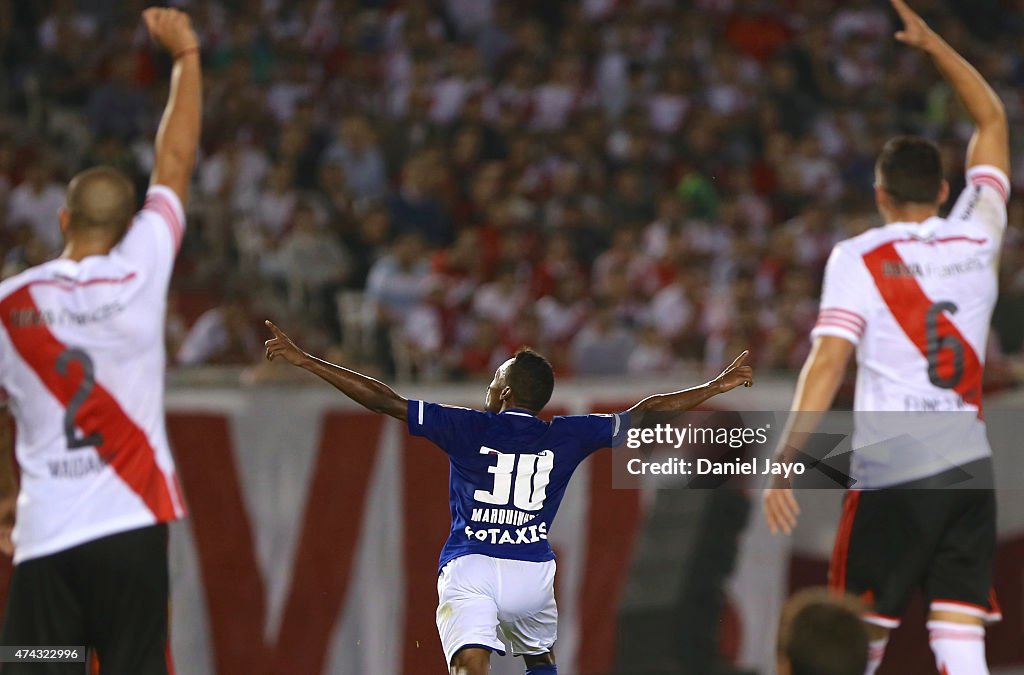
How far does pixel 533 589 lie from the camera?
5.38 meters

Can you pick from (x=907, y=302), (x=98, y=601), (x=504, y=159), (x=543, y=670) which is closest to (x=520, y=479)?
(x=543, y=670)

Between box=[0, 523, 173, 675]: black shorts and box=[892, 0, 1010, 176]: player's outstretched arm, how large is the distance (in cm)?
380

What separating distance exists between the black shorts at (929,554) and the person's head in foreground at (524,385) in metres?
1.44

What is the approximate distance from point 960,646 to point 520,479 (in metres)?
1.85

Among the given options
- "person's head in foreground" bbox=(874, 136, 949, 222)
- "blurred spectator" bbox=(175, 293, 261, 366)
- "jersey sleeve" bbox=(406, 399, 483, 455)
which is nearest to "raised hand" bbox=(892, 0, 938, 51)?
"person's head in foreground" bbox=(874, 136, 949, 222)

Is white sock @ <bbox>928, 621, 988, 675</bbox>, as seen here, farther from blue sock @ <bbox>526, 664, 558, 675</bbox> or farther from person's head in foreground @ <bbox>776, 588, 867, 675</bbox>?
person's head in foreground @ <bbox>776, 588, 867, 675</bbox>

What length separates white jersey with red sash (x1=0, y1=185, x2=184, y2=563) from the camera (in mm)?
4352

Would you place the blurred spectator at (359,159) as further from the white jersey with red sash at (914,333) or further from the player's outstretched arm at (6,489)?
the player's outstretched arm at (6,489)

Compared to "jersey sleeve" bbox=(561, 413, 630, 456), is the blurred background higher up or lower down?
higher up

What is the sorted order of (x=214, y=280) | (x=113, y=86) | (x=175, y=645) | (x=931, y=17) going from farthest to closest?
(x=931, y=17)
(x=113, y=86)
(x=214, y=280)
(x=175, y=645)

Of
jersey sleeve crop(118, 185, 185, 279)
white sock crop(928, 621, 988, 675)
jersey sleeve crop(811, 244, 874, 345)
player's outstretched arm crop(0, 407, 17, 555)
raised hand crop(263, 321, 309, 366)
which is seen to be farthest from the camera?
jersey sleeve crop(811, 244, 874, 345)

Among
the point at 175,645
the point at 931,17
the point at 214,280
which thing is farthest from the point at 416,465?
the point at 931,17

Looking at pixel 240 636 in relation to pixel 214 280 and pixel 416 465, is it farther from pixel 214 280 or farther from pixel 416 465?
pixel 214 280

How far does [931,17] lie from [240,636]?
1307cm
